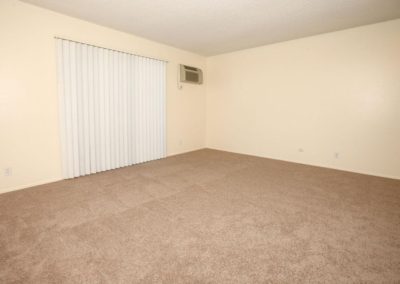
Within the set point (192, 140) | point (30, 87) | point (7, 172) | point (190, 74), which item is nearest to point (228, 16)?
point (190, 74)

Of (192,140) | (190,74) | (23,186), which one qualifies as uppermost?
(190,74)

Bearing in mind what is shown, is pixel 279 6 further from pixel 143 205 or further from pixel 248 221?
pixel 143 205

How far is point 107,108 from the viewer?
4008mm

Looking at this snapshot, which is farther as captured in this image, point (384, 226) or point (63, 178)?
point (63, 178)

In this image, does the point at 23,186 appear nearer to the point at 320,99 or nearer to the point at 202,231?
the point at 202,231

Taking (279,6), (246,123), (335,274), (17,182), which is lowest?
(335,274)

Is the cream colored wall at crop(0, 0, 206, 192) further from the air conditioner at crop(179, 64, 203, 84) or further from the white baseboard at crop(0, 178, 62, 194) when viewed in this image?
the air conditioner at crop(179, 64, 203, 84)

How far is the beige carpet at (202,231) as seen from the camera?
Result: 1573 mm

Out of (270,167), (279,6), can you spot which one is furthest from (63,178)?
(279,6)

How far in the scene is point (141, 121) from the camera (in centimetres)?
461

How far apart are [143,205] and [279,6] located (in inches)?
124

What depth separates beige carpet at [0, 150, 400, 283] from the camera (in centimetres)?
157

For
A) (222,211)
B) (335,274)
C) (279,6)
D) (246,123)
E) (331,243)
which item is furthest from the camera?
(246,123)

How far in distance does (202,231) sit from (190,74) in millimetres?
4183
